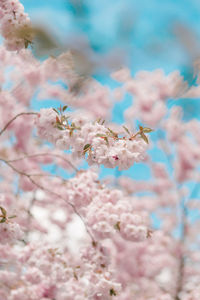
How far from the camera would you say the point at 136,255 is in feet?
26.5

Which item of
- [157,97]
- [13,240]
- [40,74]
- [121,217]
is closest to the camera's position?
[13,240]

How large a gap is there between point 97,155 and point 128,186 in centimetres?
843

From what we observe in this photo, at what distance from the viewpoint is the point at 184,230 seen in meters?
8.38

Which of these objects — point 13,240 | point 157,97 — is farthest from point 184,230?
point 13,240

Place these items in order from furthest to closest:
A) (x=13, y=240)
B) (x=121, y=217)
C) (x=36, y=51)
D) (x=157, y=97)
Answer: (x=157, y=97) → (x=121, y=217) → (x=13, y=240) → (x=36, y=51)

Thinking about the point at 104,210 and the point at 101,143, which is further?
the point at 104,210

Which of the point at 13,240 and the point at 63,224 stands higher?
the point at 63,224

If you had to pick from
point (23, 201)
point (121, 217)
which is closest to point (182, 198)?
point (23, 201)

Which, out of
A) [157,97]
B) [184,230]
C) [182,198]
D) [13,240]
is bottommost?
[13,240]

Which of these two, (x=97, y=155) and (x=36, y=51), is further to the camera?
(x=97, y=155)

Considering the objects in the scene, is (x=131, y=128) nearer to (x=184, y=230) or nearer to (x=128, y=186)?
(x=184, y=230)

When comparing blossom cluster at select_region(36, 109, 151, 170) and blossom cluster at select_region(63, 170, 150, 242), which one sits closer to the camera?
blossom cluster at select_region(36, 109, 151, 170)

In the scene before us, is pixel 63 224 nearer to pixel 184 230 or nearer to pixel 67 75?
pixel 184 230

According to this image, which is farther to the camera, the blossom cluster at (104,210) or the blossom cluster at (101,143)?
the blossom cluster at (104,210)
